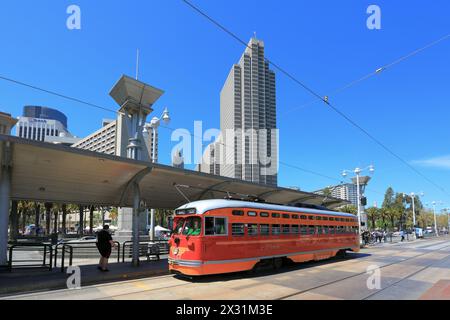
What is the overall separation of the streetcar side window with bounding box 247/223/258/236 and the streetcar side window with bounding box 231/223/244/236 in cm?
43

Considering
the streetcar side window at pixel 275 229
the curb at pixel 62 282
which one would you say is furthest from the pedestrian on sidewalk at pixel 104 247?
the streetcar side window at pixel 275 229

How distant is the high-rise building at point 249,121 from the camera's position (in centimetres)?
2294

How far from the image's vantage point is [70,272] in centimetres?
1330

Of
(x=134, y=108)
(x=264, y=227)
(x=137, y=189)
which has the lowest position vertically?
(x=264, y=227)

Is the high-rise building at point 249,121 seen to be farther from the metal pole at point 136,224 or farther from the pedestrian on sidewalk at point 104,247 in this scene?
the pedestrian on sidewalk at point 104,247

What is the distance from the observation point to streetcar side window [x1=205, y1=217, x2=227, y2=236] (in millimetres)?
12447

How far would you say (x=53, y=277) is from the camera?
40.0 ft

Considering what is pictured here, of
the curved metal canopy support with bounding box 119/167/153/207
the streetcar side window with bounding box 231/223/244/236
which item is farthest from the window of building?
the curved metal canopy support with bounding box 119/167/153/207

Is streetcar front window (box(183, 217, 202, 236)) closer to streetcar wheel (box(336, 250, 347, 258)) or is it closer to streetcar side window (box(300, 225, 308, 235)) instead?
Result: streetcar side window (box(300, 225, 308, 235))

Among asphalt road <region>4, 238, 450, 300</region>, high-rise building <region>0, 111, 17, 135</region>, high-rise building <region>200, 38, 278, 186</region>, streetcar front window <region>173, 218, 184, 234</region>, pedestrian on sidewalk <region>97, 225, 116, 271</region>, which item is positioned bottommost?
asphalt road <region>4, 238, 450, 300</region>

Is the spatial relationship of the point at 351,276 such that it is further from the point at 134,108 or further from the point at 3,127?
the point at 3,127
